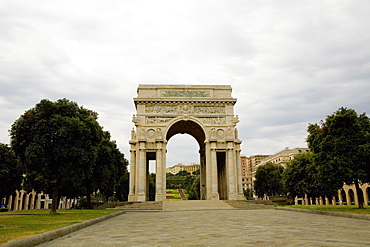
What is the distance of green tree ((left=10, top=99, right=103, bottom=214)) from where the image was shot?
1059 inches

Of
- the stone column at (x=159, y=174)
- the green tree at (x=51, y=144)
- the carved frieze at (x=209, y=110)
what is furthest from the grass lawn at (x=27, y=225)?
the carved frieze at (x=209, y=110)

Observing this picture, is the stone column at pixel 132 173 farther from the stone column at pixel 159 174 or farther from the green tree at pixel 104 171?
the stone column at pixel 159 174

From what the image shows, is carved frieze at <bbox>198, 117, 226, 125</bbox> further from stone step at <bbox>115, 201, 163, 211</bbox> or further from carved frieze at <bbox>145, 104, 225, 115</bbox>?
stone step at <bbox>115, 201, 163, 211</bbox>

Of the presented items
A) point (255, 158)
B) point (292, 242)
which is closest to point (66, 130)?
point (292, 242)

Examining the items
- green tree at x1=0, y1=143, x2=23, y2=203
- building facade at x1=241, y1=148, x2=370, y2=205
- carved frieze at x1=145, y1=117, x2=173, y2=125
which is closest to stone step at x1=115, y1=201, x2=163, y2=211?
carved frieze at x1=145, y1=117, x2=173, y2=125

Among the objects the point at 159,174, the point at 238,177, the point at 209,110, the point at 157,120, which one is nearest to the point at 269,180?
the point at 238,177

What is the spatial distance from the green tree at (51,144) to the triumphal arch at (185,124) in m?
19.9

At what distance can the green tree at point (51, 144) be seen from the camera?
88.3 ft

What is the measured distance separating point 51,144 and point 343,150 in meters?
25.1

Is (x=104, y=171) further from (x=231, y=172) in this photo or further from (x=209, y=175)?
(x=231, y=172)

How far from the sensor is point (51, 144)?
90.0 ft

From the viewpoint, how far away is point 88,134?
96.2ft

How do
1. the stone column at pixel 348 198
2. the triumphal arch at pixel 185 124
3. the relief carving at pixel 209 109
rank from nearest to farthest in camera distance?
the triumphal arch at pixel 185 124 < the relief carving at pixel 209 109 < the stone column at pixel 348 198

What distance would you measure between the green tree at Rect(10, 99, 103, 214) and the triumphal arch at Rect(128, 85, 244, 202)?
65.3 feet
